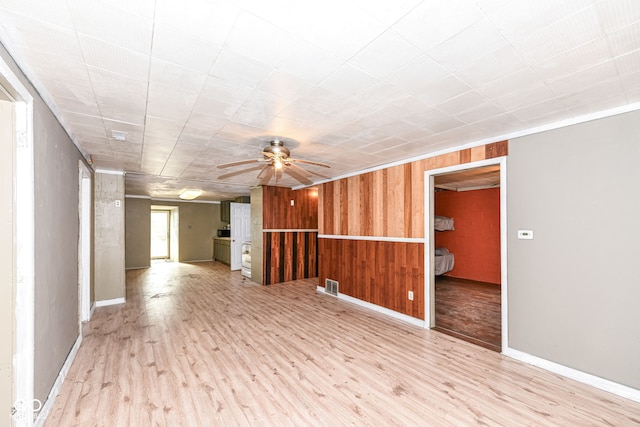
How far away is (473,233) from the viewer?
22.1ft

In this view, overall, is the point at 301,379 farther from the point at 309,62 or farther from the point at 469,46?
the point at 469,46

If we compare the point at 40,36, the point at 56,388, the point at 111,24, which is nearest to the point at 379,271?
the point at 56,388

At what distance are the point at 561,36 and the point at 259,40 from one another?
65.5 inches

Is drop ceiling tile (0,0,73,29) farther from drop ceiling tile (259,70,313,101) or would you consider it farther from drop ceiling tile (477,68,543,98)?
drop ceiling tile (477,68,543,98)

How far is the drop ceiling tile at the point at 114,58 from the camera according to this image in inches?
60.4

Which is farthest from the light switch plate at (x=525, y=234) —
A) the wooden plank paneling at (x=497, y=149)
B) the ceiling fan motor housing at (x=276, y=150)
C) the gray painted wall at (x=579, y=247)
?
the ceiling fan motor housing at (x=276, y=150)

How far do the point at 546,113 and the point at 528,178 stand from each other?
27.5 inches

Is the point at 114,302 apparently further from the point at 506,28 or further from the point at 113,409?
the point at 506,28

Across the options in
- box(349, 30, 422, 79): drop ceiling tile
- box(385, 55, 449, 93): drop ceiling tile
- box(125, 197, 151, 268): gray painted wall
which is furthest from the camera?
box(125, 197, 151, 268): gray painted wall

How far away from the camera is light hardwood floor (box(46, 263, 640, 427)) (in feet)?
6.63

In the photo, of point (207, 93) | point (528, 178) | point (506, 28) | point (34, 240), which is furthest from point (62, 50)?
point (528, 178)

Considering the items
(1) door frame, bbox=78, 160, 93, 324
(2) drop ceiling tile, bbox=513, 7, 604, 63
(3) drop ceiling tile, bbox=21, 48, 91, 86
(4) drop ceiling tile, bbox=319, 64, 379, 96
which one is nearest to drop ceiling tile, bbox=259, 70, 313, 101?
(4) drop ceiling tile, bbox=319, 64, 379, 96

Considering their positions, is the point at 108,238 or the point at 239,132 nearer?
the point at 239,132

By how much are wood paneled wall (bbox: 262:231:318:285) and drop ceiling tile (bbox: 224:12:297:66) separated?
16.9 ft
